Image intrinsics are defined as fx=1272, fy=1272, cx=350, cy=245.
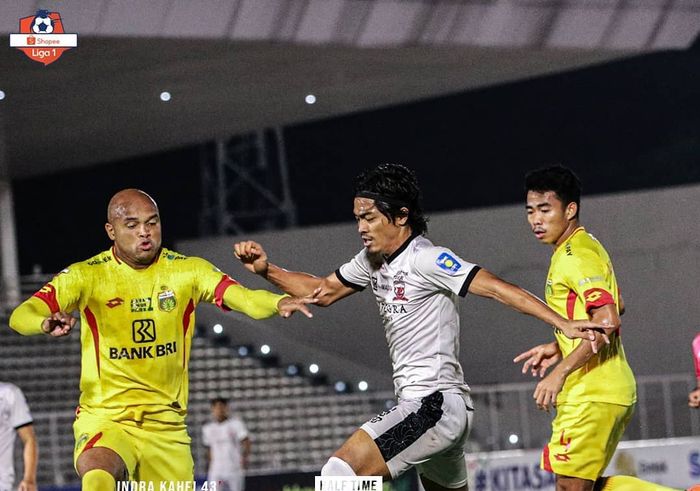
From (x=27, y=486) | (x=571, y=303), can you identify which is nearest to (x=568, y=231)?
(x=571, y=303)

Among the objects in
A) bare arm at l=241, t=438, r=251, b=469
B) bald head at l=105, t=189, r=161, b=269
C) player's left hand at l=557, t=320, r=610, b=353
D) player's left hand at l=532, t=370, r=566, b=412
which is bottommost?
bare arm at l=241, t=438, r=251, b=469

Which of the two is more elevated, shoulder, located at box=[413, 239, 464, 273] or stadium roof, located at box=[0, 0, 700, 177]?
stadium roof, located at box=[0, 0, 700, 177]

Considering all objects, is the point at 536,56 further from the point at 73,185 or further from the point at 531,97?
the point at 73,185

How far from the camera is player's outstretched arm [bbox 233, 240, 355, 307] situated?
6.70m

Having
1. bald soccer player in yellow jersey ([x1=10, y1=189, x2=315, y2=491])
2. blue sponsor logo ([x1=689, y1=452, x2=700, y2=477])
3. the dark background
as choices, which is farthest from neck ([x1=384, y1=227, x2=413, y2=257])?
the dark background

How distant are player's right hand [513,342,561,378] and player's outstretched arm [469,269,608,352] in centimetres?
22

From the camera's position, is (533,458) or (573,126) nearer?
(533,458)

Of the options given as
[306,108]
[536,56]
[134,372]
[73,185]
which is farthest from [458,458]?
[73,185]

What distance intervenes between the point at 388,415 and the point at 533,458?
7918 mm

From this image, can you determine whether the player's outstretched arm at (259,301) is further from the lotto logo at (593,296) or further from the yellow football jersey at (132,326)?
the lotto logo at (593,296)

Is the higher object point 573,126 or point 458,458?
→ point 573,126

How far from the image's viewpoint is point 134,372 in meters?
6.51

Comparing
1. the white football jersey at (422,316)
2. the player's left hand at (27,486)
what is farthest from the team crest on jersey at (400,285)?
the player's left hand at (27,486)

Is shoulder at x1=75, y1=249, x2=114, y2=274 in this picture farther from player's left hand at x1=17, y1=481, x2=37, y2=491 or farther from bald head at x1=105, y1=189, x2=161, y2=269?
player's left hand at x1=17, y1=481, x2=37, y2=491
